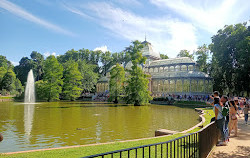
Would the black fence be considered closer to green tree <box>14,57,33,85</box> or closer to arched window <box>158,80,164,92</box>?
arched window <box>158,80,164,92</box>

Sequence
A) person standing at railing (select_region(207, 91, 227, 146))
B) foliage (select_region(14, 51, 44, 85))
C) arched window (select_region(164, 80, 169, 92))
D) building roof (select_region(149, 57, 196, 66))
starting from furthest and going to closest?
foliage (select_region(14, 51, 44, 85))
building roof (select_region(149, 57, 196, 66))
arched window (select_region(164, 80, 169, 92))
person standing at railing (select_region(207, 91, 227, 146))

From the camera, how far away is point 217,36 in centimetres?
3991

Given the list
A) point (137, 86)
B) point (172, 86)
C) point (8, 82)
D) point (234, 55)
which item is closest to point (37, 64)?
point (8, 82)

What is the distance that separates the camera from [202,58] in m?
51.1

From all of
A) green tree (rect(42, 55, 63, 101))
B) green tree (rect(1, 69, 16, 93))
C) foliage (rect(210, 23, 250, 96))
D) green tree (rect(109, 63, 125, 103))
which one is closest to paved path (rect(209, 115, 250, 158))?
foliage (rect(210, 23, 250, 96))

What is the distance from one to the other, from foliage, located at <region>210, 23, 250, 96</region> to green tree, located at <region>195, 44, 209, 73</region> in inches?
355

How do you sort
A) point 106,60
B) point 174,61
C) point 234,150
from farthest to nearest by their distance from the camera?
point 106,60 → point 174,61 → point 234,150

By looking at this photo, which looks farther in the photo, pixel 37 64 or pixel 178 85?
pixel 37 64

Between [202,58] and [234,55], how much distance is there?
13.3 meters

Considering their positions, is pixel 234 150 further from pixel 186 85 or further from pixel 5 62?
pixel 5 62

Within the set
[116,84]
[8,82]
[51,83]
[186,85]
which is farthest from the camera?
[8,82]

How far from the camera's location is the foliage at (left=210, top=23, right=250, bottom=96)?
32906mm

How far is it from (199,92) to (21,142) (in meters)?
40.8

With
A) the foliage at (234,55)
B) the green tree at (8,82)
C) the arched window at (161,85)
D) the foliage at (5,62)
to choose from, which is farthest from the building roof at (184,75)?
the foliage at (5,62)
